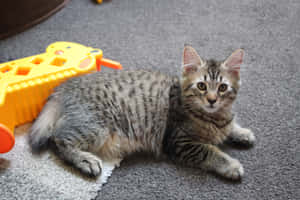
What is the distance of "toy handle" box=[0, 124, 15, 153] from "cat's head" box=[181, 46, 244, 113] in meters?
0.85

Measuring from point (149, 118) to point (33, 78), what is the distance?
2.25ft

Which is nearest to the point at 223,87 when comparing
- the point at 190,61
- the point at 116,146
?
the point at 190,61

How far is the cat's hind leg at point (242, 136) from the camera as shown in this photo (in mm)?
1527

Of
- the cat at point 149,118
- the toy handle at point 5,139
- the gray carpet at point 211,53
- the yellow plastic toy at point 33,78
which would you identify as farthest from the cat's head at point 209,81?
the toy handle at point 5,139

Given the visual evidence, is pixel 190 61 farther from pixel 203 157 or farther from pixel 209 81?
pixel 203 157

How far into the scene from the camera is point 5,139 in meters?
1.30

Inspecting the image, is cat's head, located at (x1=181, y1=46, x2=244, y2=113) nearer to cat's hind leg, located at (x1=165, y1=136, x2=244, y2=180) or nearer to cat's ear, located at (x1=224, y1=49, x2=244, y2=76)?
cat's ear, located at (x1=224, y1=49, x2=244, y2=76)

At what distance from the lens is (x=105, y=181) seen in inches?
53.0

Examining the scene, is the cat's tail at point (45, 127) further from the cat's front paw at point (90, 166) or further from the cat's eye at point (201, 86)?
the cat's eye at point (201, 86)

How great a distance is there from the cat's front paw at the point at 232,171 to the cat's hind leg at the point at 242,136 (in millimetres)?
216

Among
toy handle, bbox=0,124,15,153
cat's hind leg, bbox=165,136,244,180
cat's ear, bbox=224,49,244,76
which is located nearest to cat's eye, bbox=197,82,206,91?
cat's ear, bbox=224,49,244,76

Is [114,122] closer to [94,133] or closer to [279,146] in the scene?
[94,133]

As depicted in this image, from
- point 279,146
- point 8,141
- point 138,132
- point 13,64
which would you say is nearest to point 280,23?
point 279,146

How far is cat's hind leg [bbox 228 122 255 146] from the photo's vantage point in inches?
60.1
